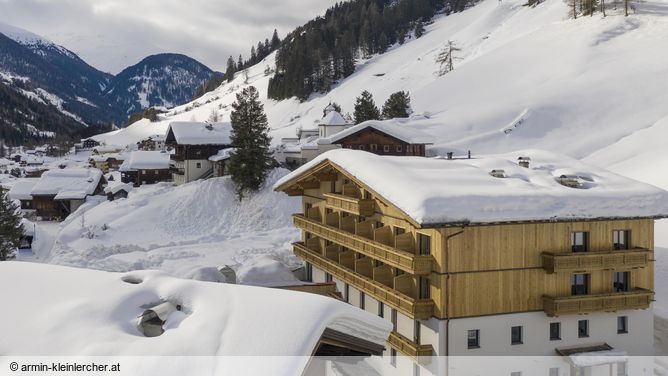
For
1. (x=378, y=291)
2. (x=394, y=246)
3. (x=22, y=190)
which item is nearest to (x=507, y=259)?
(x=394, y=246)

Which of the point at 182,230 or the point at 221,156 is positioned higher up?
the point at 221,156

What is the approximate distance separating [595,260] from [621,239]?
2.16 m

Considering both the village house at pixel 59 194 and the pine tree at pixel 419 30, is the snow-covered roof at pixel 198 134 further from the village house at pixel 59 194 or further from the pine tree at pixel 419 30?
the pine tree at pixel 419 30

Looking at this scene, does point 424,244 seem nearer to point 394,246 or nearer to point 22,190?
point 394,246

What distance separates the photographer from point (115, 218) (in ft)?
156

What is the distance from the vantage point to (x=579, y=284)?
2009 centimetres

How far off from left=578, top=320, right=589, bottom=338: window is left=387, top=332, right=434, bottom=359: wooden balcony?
5882 mm

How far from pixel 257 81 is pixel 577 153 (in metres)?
123

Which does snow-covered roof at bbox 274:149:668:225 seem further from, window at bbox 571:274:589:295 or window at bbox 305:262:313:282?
window at bbox 305:262:313:282

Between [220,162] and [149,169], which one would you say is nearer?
[220,162]

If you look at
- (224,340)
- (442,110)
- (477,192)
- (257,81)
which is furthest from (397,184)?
(257,81)

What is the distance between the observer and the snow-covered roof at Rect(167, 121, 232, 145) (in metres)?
57.2

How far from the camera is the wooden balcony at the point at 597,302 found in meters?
18.8

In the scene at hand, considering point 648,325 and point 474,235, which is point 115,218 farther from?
point 648,325
